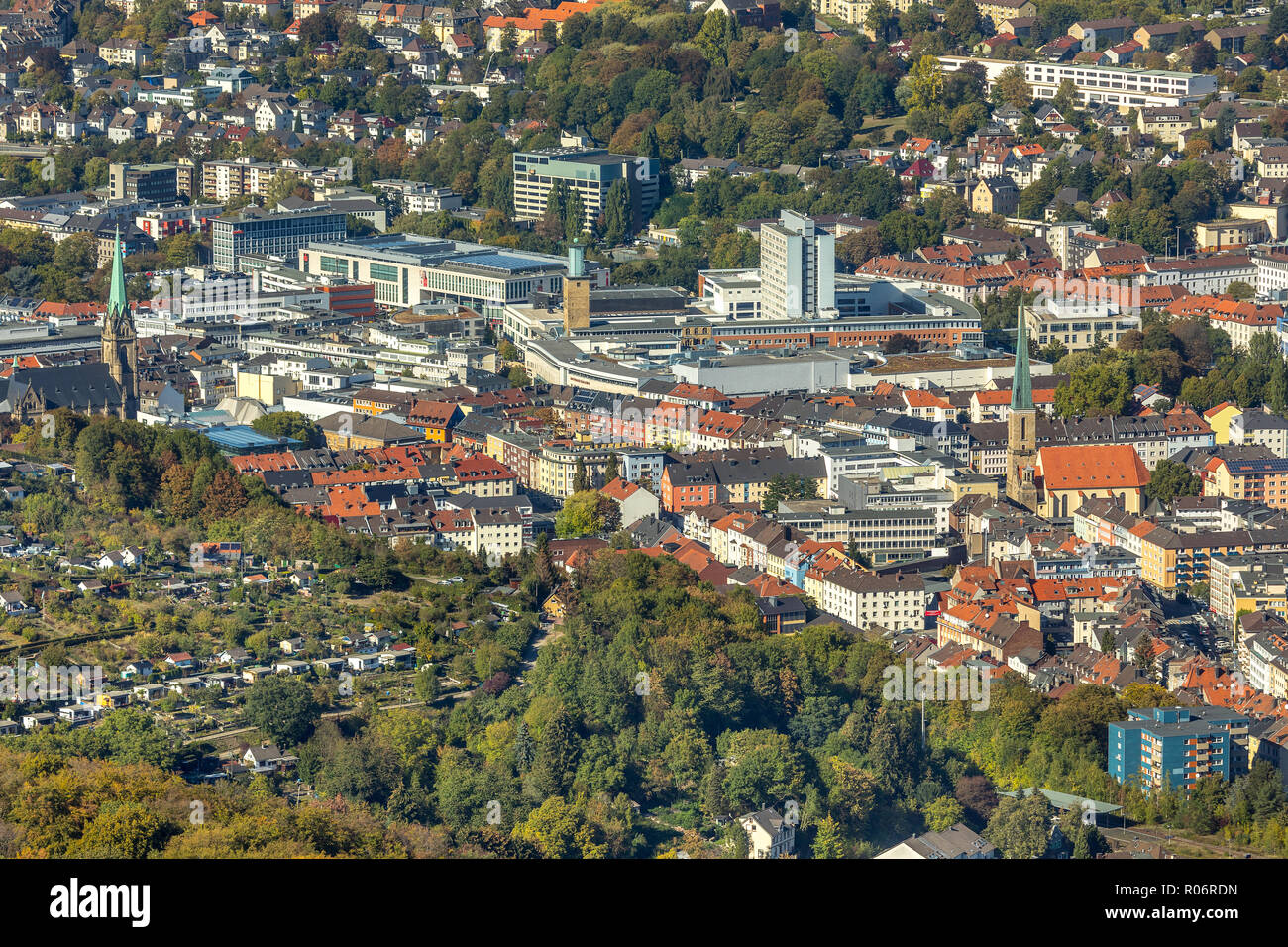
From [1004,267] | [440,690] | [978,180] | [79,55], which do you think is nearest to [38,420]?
[440,690]

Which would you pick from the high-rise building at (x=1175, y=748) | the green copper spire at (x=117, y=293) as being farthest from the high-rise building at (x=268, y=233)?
the high-rise building at (x=1175, y=748)

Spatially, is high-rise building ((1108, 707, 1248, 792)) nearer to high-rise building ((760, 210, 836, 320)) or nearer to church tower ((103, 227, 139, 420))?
high-rise building ((760, 210, 836, 320))

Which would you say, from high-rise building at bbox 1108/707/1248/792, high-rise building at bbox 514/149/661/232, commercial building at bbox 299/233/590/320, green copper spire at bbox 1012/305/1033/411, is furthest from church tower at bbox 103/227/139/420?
high-rise building at bbox 1108/707/1248/792

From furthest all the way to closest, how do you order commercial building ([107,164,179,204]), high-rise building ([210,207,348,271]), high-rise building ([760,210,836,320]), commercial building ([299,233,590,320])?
commercial building ([107,164,179,204])
high-rise building ([210,207,348,271])
commercial building ([299,233,590,320])
high-rise building ([760,210,836,320])

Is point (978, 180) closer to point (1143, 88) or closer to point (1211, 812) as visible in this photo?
point (1143, 88)

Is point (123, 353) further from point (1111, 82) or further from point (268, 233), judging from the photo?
point (1111, 82)

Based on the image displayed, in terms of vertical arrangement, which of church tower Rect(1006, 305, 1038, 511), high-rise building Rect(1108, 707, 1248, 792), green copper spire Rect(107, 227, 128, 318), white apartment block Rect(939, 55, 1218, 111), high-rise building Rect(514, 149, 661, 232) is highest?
white apartment block Rect(939, 55, 1218, 111)

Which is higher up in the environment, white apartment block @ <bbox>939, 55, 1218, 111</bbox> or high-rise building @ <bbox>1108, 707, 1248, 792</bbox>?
white apartment block @ <bbox>939, 55, 1218, 111</bbox>

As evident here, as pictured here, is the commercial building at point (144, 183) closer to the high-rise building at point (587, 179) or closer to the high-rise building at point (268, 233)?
the high-rise building at point (268, 233)
